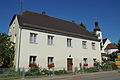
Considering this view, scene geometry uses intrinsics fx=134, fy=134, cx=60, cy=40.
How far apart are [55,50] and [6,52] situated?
7.05 metres

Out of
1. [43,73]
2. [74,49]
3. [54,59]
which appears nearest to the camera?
[43,73]

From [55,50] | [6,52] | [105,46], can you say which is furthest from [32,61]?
[105,46]

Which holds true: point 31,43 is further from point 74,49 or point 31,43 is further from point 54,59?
point 74,49

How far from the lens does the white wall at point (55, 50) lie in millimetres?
17281

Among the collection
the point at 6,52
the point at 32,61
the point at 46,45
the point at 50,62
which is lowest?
the point at 50,62

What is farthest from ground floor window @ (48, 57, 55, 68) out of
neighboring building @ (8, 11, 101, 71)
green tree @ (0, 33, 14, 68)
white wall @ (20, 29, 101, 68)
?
green tree @ (0, 33, 14, 68)

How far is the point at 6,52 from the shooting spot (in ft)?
52.6

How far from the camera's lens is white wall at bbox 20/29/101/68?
56.7 feet

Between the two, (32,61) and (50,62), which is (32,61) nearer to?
(32,61)

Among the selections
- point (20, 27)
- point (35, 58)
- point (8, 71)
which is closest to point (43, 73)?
point (35, 58)

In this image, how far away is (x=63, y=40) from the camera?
21609 mm

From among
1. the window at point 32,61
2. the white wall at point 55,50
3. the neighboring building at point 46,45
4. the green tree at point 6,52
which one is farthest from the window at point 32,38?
the green tree at point 6,52

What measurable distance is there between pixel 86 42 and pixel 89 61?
140 inches

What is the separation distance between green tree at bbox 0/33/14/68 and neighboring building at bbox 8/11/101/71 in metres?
0.78
